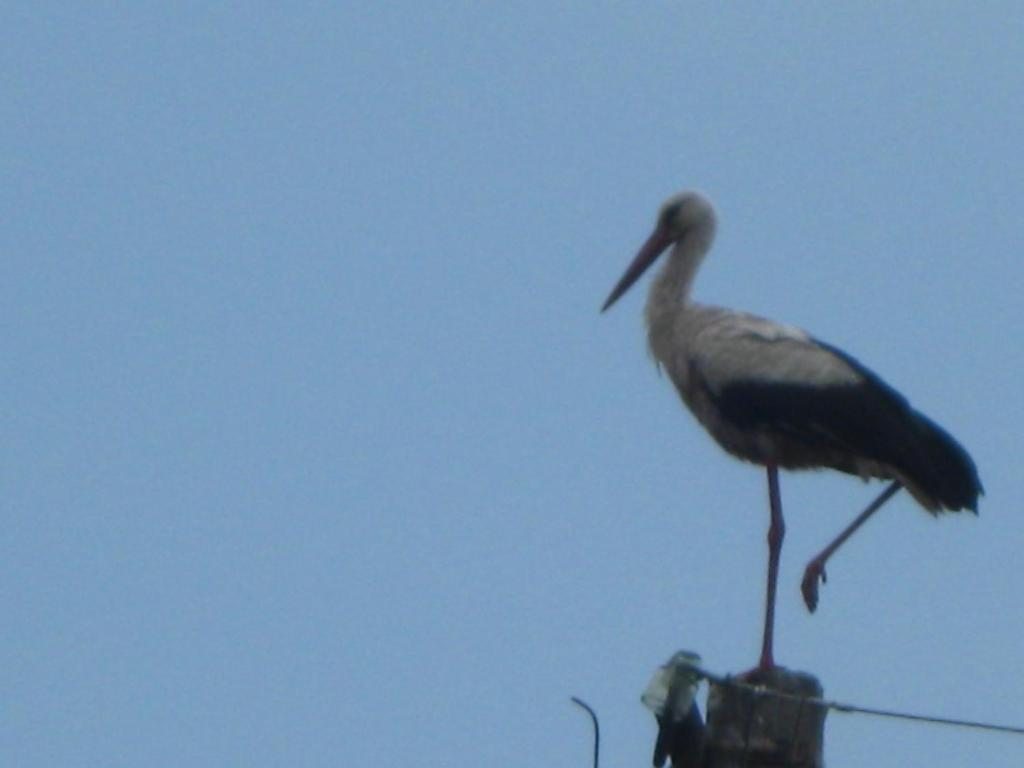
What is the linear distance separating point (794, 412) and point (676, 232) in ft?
6.51

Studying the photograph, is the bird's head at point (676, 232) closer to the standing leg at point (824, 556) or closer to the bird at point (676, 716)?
the standing leg at point (824, 556)

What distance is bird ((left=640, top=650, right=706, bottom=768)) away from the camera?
667cm

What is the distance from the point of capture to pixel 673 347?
40.5 ft

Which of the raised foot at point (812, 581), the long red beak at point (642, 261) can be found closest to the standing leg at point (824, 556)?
the raised foot at point (812, 581)

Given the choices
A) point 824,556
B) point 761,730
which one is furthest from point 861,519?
point 761,730

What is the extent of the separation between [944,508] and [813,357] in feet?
4.19

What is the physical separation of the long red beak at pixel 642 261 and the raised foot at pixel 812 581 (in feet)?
9.56

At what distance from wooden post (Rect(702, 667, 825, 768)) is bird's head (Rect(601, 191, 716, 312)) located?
6584 mm

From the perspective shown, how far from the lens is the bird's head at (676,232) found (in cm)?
1320

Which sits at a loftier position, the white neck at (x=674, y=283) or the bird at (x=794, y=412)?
the white neck at (x=674, y=283)

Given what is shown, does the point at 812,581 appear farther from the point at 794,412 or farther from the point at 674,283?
the point at 674,283

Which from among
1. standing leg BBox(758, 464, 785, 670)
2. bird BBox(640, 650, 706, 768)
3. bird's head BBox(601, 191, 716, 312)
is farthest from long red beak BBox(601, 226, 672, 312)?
bird BBox(640, 650, 706, 768)

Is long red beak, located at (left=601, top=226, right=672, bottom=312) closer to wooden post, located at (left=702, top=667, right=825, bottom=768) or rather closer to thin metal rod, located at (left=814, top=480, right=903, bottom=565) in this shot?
thin metal rod, located at (left=814, top=480, right=903, bottom=565)

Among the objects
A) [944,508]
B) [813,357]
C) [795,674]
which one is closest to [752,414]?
[813,357]
